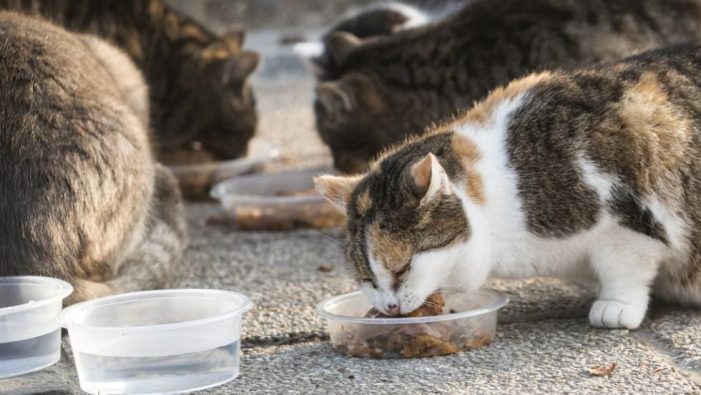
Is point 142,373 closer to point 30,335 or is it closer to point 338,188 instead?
point 30,335

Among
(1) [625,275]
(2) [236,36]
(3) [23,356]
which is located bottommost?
(3) [23,356]

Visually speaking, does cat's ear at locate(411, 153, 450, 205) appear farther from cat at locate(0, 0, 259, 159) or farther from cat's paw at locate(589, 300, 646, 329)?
cat at locate(0, 0, 259, 159)

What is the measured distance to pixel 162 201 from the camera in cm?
425

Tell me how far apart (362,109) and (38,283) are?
7.91 ft

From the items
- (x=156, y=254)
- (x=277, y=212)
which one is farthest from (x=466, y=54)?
(x=156, y=254)

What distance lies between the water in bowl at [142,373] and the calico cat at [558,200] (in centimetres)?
58

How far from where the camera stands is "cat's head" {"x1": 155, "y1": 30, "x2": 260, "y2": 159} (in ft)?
19.4

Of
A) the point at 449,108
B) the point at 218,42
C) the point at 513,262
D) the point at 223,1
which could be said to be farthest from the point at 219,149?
the point at 223,1

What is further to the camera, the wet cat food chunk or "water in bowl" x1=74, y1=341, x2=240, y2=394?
the wet cat food chunk

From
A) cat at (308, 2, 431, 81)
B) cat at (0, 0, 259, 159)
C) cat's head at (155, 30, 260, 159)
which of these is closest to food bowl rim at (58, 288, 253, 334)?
cat at (0, 0, 259, 159)

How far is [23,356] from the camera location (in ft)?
9.89

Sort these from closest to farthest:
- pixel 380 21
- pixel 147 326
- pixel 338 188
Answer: pixel 147 326 → pixel 338 188 → pixel 380 21

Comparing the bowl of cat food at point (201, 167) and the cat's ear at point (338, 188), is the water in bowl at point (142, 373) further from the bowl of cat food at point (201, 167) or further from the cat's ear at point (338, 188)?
the bowl of cat food at point (201, 167)

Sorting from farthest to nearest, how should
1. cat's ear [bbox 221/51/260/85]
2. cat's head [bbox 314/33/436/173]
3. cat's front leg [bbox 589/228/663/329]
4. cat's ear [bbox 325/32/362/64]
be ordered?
1. cat's ear [bbox 221/51/260/85]
2. cat's ear [bbox 325/32/362/64]
3. cat's head [bbox 314/33/436/173]
4. cat's front leg [bbox 589/228/663/329]
